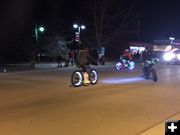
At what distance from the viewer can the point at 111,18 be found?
7006 cm

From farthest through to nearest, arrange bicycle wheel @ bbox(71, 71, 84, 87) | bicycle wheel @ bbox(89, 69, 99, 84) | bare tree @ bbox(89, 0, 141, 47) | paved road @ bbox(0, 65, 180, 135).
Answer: bare tree @ bbox(89, 0, 141, 47), bicycle wheel @ bbox(89, 69, 99, 84), bicycle wheel @ bbox(71, 71, 84, 87), paved road @ bbox(0, 65, 180, 135)

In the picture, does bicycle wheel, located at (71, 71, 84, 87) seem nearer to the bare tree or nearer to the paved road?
the paved road

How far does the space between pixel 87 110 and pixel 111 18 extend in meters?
58.1

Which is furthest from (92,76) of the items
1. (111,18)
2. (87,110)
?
(111,18)

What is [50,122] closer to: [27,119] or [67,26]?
[27,119]

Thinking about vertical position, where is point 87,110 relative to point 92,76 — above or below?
below

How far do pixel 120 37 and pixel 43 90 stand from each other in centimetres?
5819

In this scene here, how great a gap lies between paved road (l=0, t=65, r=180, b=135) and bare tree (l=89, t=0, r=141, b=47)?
162 ft

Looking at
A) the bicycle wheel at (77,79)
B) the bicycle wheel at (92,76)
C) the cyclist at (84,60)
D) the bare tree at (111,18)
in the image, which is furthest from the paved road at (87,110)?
the bare tree at (111,18)

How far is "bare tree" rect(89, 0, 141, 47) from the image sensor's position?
6831 cm

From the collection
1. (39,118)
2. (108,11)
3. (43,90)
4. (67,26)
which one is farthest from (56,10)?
(39,118)

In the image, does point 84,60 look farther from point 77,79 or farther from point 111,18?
point 111,18

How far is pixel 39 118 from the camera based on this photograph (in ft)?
37.0

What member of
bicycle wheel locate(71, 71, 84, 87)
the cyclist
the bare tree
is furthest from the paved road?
the bare tree
